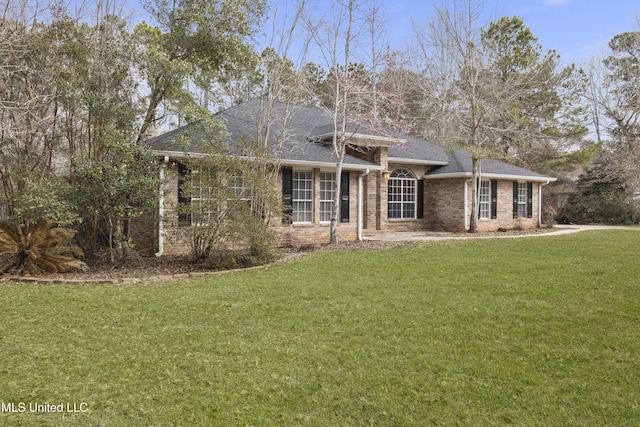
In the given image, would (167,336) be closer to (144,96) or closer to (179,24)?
(144,96)

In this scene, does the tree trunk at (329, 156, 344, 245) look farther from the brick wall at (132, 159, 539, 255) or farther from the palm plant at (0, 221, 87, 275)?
the palm plant at (0, 221, 87, 275)

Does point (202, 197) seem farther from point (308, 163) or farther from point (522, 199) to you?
point (522, 199)

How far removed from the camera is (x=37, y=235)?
8.55 meters

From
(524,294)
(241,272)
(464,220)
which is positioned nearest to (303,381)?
(524,294)

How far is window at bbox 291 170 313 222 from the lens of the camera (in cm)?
1377

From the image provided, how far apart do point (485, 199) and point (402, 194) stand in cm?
390

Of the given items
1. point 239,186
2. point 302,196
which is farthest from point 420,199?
point 239,186

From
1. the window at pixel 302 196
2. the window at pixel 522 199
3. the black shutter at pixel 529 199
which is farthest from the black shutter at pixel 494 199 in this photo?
the window at pixel 302 196

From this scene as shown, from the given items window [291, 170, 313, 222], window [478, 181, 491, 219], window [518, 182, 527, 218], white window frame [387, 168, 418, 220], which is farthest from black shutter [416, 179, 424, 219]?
window [291, 170, 313, 222]

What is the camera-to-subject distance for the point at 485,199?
19.4 meters

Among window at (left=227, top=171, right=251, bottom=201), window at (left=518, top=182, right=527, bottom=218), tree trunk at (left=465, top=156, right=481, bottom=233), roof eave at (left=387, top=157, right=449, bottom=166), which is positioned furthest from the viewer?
window at (left=518, top=182, right=527, bottom=218)

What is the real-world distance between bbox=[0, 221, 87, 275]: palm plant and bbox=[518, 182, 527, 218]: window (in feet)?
61.3

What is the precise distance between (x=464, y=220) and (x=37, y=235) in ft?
49.9

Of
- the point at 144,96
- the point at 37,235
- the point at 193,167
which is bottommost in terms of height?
the point at 37,235
